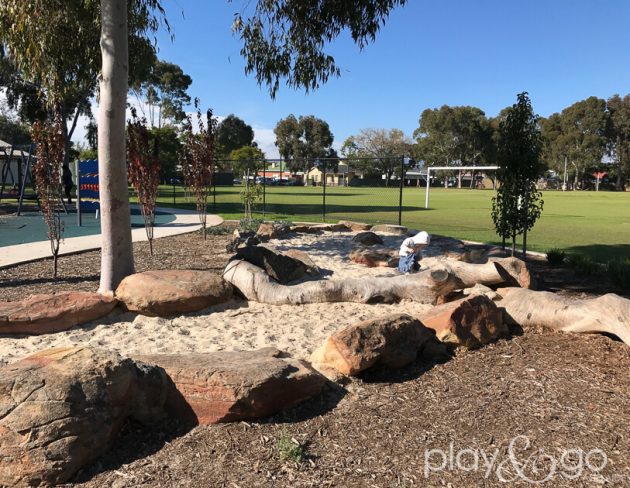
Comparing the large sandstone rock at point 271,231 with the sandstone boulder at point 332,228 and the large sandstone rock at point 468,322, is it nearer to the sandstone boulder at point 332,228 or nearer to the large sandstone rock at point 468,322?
the sandstone boulder at point 332,228

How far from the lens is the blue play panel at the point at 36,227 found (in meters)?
12.8

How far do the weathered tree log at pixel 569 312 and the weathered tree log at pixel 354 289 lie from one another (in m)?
0.79

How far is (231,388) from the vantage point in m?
3.20

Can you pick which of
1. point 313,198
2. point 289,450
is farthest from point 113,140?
point 313,198

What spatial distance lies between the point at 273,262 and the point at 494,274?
9.59 feet

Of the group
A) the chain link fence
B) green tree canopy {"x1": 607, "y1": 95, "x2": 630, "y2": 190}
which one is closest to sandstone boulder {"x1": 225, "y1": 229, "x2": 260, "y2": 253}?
the chain link fence

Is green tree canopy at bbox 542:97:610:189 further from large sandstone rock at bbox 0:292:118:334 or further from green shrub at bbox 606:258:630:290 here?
large sandstone rock at bbox 0:292:118:334

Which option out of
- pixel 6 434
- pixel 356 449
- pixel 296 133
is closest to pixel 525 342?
pixel 356 449

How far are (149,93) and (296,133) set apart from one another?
4049 centimetres

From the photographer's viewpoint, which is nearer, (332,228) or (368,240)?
(368,240)

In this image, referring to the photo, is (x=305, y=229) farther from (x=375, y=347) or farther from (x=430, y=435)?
(x=430, y=435)

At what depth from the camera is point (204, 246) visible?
434 inches

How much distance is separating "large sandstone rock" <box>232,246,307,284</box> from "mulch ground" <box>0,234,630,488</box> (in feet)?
10.8

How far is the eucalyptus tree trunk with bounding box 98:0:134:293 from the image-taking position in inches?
235
